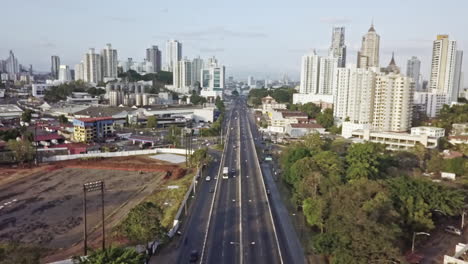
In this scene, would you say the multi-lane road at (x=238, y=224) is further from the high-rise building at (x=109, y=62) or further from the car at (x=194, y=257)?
the high-rise building at (x=109, y=62)

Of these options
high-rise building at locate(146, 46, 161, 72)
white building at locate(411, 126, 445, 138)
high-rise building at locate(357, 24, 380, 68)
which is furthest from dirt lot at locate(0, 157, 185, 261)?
high-rise building at locate(146, 46, 161, 72)

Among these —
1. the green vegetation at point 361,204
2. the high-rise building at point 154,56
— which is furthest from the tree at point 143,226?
the high-rise building at point 154,56

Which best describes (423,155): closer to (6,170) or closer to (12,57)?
(6,170)

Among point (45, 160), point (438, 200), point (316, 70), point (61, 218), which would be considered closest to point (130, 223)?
point (61, 218)

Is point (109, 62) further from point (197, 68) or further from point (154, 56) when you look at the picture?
point (154, 56)

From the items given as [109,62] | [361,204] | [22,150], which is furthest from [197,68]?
[361,204]

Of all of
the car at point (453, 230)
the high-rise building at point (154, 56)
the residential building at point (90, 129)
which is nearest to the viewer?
the car at point (453, 230)
